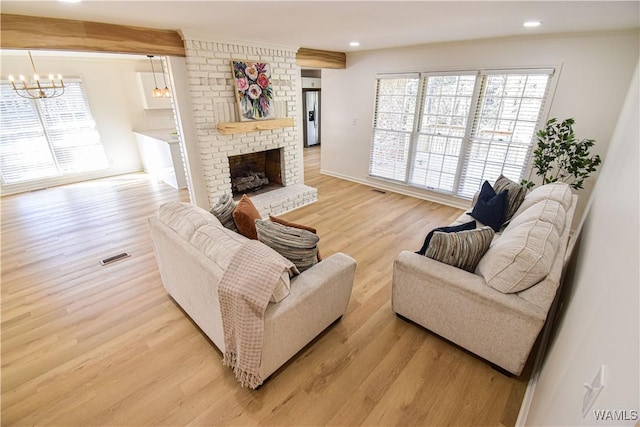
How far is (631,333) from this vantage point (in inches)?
25.0

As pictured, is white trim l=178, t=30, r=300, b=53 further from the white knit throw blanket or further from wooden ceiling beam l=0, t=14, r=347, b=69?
the white knit throw blanket

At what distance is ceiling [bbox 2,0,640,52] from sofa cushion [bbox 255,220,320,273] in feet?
5.26

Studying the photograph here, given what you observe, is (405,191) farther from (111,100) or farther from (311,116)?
(111,100)

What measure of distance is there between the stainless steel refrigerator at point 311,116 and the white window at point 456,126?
389 centimetres

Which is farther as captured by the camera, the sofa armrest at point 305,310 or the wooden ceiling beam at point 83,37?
the wooden ceiling beam at point 83,37

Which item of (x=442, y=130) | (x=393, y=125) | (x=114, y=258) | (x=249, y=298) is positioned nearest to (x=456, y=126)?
(x=442, y=130)

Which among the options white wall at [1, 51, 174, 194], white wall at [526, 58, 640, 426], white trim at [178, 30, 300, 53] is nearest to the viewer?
white wall at [526, 58, 640, 426]

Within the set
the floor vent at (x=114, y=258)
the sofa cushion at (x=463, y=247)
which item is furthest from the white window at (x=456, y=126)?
the floor vent at (x=114, y=258)

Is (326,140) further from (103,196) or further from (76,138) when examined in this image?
(76,138)

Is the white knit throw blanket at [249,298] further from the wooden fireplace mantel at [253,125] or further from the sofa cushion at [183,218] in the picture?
the wooden fireplace mantel at [253,125]

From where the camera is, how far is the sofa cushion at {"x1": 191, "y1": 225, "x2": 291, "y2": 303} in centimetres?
165

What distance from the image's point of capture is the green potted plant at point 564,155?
10.5ft

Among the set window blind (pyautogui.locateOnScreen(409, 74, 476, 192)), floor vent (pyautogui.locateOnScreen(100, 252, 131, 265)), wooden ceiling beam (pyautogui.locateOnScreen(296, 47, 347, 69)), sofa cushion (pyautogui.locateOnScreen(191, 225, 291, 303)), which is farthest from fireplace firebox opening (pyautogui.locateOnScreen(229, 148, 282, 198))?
sofa cushion (pyautogui.locateOnScreen(191, 225, 291, 303))

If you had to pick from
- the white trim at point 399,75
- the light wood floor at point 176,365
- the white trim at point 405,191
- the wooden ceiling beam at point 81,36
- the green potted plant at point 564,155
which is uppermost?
the wooden ceiling beam at point 81,36
